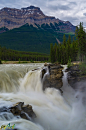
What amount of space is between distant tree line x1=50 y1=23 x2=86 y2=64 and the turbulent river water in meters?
12.8

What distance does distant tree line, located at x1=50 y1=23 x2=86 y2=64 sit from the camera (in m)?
32.5

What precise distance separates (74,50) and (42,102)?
50.2 m

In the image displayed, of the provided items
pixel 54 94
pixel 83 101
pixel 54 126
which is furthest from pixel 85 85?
pixel 54 126

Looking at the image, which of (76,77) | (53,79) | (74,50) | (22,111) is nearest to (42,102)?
(53,79)

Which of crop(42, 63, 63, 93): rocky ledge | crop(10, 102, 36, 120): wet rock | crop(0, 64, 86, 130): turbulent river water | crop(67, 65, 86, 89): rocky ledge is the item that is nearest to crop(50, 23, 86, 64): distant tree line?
crop(67, 65, 86, 89): rocky ledge

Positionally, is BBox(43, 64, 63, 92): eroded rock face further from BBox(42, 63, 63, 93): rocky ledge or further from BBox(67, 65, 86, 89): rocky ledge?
BBox(67, 65, 86, 89): rocky ledge

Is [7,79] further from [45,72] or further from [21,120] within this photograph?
[21,120]

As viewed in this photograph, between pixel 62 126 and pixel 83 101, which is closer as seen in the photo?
pixel 62 126

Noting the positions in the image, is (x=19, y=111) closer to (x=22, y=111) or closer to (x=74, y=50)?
(x=22, y=111)

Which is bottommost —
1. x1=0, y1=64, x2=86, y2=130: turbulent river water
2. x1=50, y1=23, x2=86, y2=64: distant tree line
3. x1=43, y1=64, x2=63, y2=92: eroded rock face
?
x1=0, y1=64, x2=86, y2=130: turbulent river water

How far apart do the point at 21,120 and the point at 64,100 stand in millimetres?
9019

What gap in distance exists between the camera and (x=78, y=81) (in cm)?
2059

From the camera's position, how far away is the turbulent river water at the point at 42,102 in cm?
1222

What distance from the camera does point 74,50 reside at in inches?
2510
